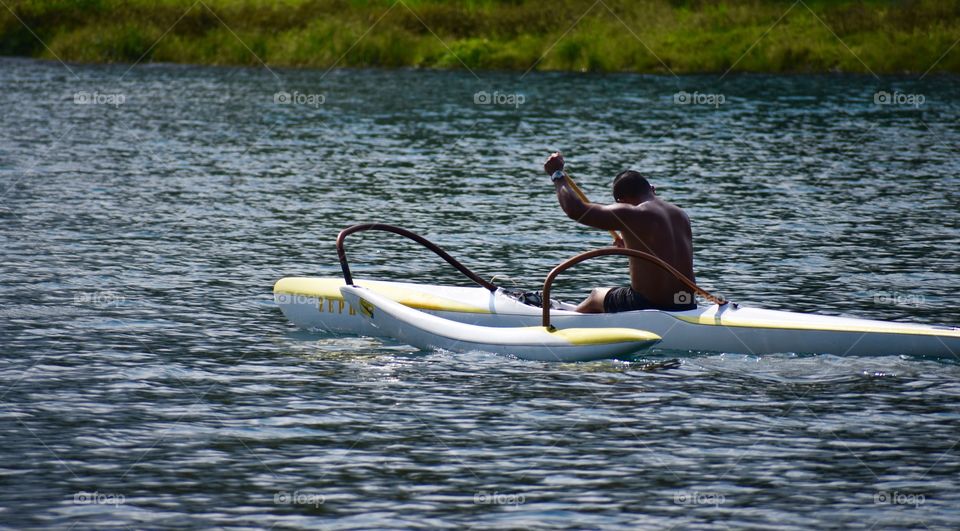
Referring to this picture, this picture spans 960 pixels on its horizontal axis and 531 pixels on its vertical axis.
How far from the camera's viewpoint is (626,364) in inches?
474

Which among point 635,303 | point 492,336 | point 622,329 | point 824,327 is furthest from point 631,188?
point 824,327

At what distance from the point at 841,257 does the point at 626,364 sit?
6.93 metres

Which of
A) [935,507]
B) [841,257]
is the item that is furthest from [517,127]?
[935,507]

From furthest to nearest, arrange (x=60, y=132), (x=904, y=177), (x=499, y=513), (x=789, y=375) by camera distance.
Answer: (x=60, y=132)
(x=904, y=177)
(x=789, y=375)
(x=499, y=513)

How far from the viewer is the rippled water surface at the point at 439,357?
29.2 ft

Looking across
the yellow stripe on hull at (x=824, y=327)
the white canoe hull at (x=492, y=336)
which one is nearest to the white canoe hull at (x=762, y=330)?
the yellow stripe on hull at (x=824, y=327)

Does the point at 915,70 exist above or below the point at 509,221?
above

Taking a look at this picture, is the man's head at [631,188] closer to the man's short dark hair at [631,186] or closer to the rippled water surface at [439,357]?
the man's short dark hair at [631,186]

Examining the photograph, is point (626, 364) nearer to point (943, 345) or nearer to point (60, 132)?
point (943, 345)

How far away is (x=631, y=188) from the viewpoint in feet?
39.6

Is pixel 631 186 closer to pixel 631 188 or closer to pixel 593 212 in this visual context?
pixel 631 188

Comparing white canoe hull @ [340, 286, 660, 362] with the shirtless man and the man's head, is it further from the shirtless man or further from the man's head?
the man's head

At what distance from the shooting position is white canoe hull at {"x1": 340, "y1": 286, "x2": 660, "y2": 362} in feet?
38.6

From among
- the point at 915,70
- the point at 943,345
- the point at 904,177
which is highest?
the point at 915,70
